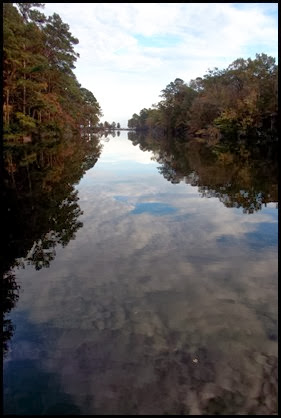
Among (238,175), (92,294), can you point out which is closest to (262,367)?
(92,294)

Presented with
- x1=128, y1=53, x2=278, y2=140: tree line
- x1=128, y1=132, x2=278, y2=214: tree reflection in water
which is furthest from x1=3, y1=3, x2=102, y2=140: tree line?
x1=128, y1=53, x2=278, y2=140: tree line

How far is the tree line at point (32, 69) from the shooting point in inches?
1147

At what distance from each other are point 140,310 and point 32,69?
31.5m

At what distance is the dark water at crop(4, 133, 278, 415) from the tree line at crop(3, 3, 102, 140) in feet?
72.2

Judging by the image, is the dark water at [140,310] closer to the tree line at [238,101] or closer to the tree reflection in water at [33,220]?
the tree reflection in water at [33,220]

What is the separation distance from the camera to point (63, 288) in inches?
226

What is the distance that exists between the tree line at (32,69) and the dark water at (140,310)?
22.0 meters

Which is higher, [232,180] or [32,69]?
[32,69]

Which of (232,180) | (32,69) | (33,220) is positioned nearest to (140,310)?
(33,220)

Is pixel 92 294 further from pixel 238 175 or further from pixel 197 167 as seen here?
pixel 197 167

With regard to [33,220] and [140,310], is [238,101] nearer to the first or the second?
[33,220]

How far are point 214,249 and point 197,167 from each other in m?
14.8

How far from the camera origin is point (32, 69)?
104 feet

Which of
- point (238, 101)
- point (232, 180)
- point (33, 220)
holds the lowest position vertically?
point (33, 220)
